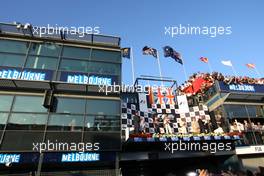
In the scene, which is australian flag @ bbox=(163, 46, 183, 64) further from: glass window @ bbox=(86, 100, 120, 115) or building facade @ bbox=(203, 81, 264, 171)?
glass window @ bbox=(86, 100, 120, 115)

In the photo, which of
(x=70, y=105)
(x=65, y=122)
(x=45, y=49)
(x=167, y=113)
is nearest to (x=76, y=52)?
(x=45, y=49)

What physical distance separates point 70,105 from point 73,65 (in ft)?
8.93

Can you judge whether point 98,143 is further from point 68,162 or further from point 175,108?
point 175,108

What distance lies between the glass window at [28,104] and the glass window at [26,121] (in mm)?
303

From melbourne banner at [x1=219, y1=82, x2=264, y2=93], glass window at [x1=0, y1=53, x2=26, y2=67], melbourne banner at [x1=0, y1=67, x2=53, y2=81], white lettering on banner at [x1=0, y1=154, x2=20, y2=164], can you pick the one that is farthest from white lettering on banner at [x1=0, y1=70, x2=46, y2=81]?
melbourne banner at [x1=219, y1=82, x2=264, y2=93]

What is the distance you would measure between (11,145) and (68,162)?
279cm

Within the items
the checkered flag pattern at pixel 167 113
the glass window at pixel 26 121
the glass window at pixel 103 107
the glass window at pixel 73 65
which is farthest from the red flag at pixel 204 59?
the glass window at pixel 26 121

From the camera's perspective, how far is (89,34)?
14.4 meters

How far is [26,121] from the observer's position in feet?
36.7

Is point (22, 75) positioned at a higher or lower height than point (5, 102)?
higher

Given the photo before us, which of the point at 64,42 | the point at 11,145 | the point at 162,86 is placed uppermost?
the point at 64,42

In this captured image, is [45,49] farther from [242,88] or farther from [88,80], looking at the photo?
[242,88]

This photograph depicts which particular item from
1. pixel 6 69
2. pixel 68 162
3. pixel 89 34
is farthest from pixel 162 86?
pixel 6 69

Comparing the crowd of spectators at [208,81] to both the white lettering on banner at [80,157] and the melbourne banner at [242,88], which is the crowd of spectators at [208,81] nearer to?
the melbourne banner at [242,88]
